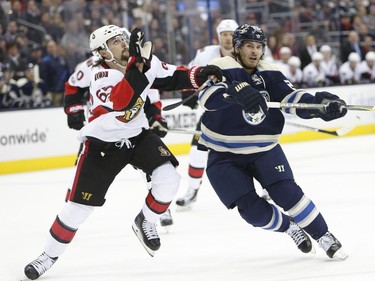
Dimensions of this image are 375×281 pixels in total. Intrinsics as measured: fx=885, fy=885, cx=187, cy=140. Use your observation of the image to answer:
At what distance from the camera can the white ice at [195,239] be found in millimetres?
4062

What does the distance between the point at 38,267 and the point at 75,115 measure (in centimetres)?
123

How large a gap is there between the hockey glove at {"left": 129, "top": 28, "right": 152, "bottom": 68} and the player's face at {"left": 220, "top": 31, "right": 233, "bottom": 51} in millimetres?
2389

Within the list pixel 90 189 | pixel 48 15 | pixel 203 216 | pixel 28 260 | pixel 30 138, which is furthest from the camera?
pixel 48 15

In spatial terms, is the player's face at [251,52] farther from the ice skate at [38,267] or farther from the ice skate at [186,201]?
the ice skate at [186,201]

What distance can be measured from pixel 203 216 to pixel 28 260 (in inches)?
58.6

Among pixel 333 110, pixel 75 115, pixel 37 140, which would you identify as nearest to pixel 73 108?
pixel 75 115

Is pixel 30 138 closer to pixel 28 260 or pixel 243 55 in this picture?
pixel 28 260

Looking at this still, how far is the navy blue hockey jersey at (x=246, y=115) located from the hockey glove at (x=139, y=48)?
1.22 ft

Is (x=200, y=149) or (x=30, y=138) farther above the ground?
(x=200, y=149)

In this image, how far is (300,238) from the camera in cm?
416

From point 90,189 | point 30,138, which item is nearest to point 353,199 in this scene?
point 90,189

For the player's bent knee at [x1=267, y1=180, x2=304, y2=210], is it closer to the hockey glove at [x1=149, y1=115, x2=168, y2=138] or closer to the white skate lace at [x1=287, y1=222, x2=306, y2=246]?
the white skate lace at [x1=287, y1=222, x2=306, y2=246]

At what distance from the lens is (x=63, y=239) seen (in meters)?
4.07

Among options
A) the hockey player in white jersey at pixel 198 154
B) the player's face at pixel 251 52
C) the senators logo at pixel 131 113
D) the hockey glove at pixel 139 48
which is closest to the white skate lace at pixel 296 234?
the player's face at pixel 251 52
